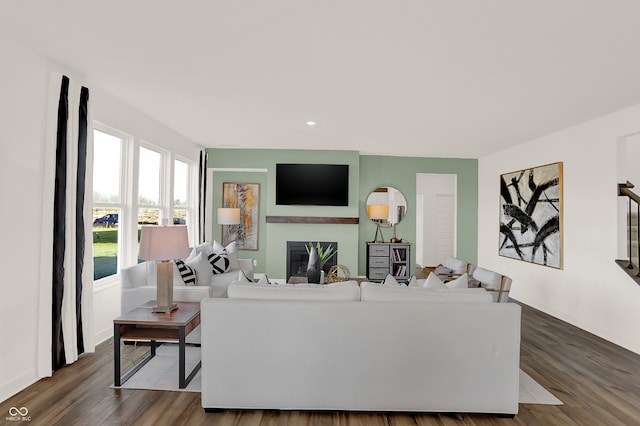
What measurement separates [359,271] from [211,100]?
175 inches

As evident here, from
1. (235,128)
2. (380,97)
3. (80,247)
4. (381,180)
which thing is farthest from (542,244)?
(80,247)

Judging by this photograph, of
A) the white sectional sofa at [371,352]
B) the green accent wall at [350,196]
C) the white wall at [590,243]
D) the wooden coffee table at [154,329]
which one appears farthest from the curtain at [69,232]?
the white wall at [590,243]

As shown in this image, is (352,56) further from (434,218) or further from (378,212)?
(434,218)

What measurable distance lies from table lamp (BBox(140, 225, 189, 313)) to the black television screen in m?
3.57

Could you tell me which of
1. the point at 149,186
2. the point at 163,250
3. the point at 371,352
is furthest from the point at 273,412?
the point at 149,186

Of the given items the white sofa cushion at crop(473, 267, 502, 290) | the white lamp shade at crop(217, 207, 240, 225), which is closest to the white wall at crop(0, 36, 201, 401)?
the white lamp shade at crop(217, 207, 240, 225)

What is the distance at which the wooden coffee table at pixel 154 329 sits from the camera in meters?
2.70

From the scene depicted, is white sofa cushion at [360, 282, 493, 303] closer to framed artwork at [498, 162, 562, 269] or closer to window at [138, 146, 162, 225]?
framed artwork at [498, 162, 562, 269]

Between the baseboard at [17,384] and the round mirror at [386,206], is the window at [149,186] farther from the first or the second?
the round mirror at [386,206]

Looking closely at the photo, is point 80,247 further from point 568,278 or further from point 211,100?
point 568,278

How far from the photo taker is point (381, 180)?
7.05m

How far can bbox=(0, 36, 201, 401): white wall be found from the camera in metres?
2.56

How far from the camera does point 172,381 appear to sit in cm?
282

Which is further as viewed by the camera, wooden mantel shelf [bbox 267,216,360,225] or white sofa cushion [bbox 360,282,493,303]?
wooden mantel shelf [bbox 267,216,360,225]
